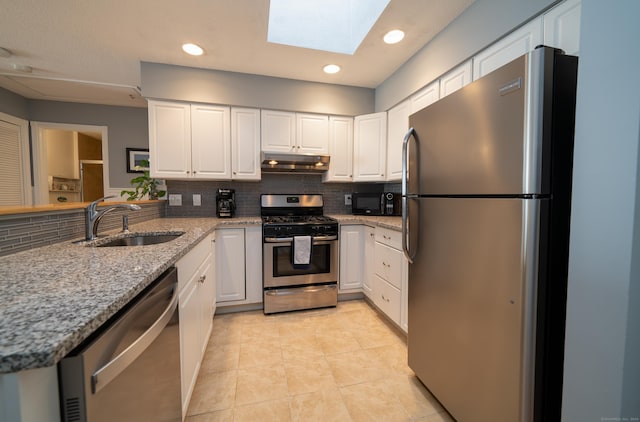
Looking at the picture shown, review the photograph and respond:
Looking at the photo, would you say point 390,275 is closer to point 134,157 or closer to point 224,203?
point 224,203

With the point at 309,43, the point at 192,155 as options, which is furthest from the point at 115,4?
the point at 309,43

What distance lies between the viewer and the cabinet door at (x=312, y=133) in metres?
2.77

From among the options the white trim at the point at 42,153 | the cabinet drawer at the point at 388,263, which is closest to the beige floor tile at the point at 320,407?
the cabinet drawer at the point at 388,263

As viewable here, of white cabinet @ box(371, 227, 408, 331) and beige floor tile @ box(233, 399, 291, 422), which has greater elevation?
white cabinet @ box(371, 227, 408, 331)

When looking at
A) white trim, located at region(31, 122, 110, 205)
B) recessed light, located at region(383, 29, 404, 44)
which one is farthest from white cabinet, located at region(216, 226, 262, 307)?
white trim, located at region(31, 122, 110, 205)

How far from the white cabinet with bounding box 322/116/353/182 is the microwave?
28cm

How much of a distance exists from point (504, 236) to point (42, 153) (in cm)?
529

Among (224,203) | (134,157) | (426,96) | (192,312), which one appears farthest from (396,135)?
(134,157)

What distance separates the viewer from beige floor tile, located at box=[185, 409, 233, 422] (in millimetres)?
1290

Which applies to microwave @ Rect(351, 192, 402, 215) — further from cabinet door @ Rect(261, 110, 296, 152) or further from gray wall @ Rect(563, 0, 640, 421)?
gray wall @ Rect(563, 0, 640, 421)

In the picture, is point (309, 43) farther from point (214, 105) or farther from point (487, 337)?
point (487, 337)

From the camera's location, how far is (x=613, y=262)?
26.2 inches

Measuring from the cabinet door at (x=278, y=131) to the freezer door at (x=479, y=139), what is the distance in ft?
5.29

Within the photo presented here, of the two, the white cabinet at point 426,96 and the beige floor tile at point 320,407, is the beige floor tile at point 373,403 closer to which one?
the beige floor tile at point 320,407
